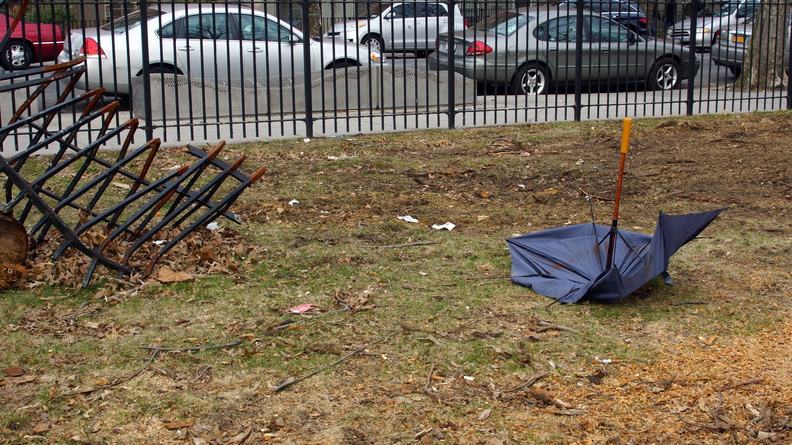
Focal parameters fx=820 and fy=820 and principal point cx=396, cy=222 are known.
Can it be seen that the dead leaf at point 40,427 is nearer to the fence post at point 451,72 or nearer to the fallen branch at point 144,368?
the fallen branch at point 144,368

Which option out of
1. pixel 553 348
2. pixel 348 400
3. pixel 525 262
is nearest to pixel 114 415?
pixel 348 400

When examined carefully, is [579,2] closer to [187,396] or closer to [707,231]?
[707,231]

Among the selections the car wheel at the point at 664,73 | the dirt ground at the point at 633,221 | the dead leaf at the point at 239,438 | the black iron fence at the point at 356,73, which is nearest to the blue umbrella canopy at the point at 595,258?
the dirt ground at the point at 633,221

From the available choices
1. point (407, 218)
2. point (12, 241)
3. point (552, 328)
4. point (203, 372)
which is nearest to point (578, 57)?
point (407, 218)

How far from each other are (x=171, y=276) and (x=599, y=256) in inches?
105

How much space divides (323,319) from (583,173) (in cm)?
455

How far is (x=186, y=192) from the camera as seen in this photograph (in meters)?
5.41

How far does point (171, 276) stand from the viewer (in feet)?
16.8

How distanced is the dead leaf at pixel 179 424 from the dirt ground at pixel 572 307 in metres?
0.03

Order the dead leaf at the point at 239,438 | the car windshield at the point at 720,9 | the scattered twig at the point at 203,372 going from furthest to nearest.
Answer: the car windshield at the point at 720,9 < the scattered twig at the point at 203,372 < the dead leaf at the point at 239,438

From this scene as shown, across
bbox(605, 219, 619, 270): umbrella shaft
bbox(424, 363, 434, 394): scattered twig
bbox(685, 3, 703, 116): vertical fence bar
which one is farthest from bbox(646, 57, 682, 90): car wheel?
bbox(424, 363, 434, 394): scattered twig

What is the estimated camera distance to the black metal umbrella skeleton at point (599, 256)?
4.75 m

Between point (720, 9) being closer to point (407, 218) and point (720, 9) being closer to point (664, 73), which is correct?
point (664, 73)

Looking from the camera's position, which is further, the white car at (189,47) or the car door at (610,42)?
the car door at (610,42)
